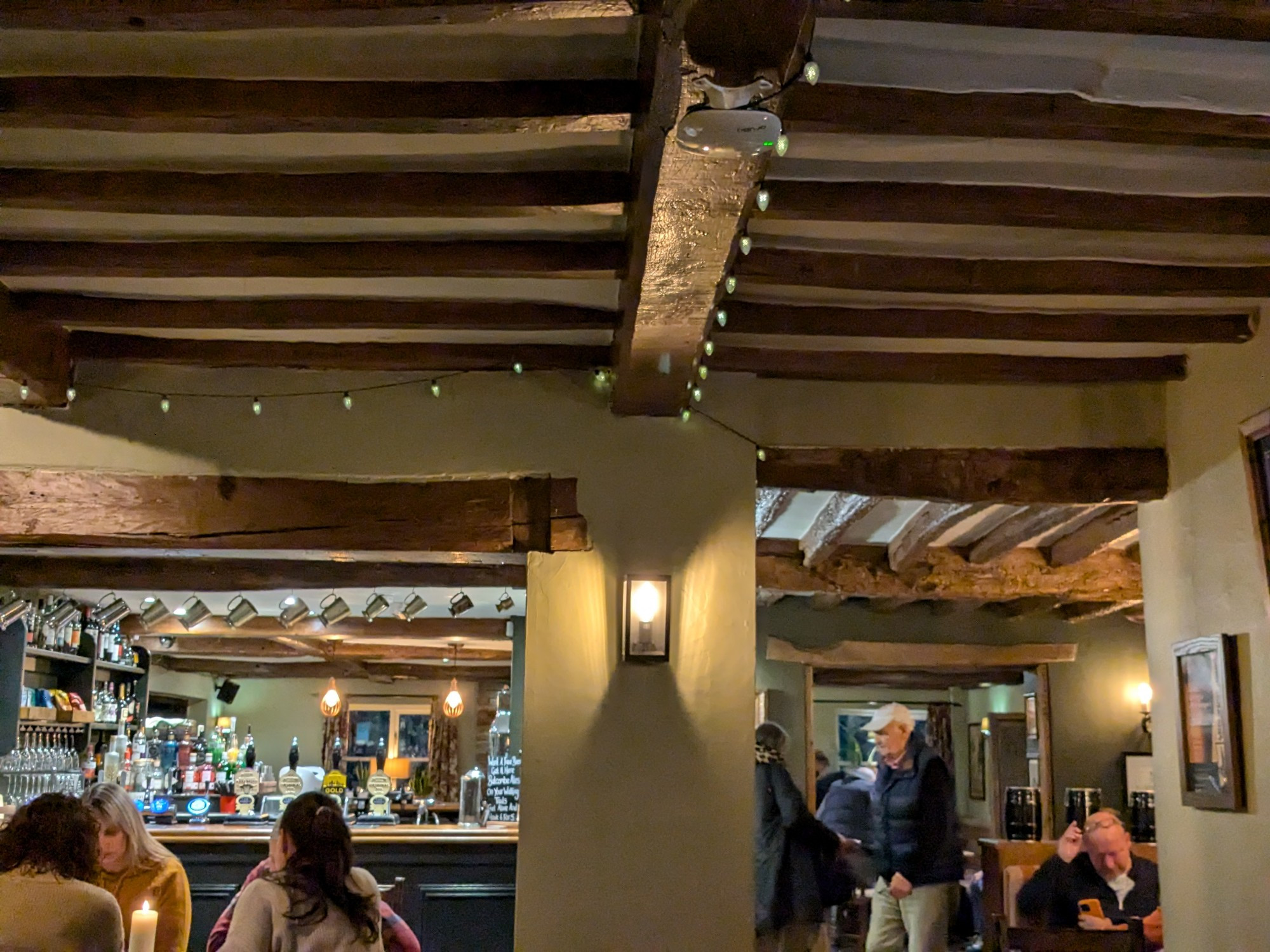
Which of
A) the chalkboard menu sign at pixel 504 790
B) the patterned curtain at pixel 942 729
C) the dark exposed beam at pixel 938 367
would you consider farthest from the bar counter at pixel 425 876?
the patterned curtain at pixel 942 729

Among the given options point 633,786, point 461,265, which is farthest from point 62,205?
point 633,786

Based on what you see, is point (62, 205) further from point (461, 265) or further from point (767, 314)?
point (767, 314)

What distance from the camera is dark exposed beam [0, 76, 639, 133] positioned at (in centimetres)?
255

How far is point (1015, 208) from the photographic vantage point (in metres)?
3.02

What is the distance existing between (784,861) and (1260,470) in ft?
7.59

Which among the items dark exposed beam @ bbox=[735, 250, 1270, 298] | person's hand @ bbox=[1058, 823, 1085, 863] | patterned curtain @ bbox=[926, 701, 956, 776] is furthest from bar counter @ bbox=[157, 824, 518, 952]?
patterned curtain @ bbox=[926, 701, 956, 776]

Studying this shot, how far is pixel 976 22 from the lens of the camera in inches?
90.4

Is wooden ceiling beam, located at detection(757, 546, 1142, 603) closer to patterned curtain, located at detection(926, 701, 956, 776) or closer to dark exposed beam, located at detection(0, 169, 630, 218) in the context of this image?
dark exposed beam, located at detection(0, 169, 630, 218)

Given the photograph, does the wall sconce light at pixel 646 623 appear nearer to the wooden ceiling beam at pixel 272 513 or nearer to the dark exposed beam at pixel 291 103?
the wooden ceiling beam at pixel 272 513

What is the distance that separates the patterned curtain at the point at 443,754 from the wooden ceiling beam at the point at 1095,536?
26.3 ft

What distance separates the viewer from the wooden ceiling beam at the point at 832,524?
5863 mm

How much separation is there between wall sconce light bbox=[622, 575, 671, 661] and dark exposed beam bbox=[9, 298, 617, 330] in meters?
0.93

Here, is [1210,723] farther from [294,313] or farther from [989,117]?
[294,313]

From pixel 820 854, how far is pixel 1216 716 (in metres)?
1.67
